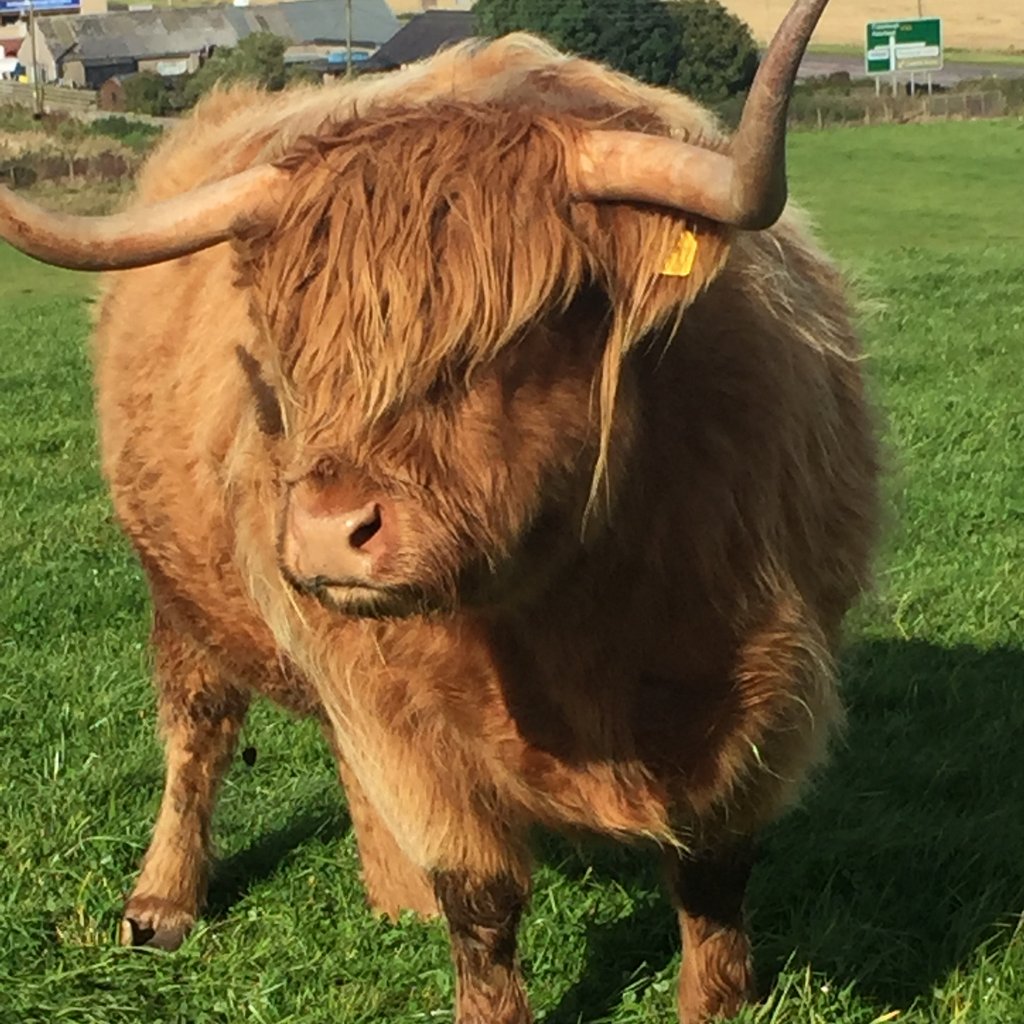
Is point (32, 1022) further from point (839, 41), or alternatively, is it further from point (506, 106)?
point (839, 41)

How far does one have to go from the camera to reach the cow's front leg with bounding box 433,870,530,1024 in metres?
3.43

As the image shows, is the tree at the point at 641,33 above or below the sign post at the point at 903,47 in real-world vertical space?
above

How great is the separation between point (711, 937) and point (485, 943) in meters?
0.50

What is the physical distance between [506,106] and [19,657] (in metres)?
3.62

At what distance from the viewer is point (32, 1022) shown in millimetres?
3689

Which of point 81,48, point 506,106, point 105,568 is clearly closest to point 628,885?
point 506,106

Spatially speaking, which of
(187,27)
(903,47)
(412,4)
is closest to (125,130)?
(903,47)

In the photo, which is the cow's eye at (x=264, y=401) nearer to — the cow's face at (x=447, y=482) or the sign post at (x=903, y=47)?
the cow's face at (x=447, y=482)

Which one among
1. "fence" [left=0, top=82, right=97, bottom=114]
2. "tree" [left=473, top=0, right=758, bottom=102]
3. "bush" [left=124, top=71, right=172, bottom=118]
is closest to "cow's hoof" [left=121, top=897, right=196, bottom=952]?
"tree" [left=473, top=0, right=758, bottom=102]

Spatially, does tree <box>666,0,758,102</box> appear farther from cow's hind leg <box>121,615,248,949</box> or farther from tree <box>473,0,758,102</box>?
cow's hind leg <box>121,615,248,949</box>

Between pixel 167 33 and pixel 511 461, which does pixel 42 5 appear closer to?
pixel 167 33

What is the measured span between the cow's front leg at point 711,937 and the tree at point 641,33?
23779 mm

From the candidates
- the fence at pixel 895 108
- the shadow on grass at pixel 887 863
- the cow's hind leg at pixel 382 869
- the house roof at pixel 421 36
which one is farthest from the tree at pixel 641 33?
the cow's hind leg at pixel 382 869

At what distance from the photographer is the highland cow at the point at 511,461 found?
251 cm
